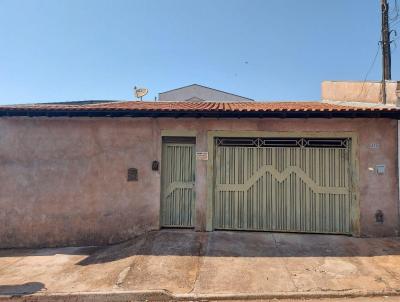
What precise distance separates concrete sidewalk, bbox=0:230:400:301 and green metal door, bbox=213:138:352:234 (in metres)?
0.41

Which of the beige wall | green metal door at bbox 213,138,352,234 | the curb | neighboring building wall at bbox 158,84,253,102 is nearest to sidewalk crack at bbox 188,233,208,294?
the curb

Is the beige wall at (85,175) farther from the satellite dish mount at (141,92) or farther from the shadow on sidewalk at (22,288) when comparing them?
the satellite dish mount at (141,92)

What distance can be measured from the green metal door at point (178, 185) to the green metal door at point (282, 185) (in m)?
0.67

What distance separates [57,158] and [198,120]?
12.6 ft

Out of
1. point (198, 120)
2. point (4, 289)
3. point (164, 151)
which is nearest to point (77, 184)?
point (164, 151)

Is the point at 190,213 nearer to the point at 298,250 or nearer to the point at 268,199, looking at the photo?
the point at 268,199

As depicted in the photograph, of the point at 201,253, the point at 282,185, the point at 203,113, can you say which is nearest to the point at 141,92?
the point at 203,113

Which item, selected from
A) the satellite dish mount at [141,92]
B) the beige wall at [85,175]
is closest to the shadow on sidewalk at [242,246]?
the beige wall at [85,175]

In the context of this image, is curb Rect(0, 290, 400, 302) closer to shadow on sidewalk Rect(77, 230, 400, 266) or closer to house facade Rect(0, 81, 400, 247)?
shadow on sidewalk Rect(77, 230, 400, 266)

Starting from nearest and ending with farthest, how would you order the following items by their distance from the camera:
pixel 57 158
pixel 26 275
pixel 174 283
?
pixel 174 283, pixel 26 275, pixel 57 158

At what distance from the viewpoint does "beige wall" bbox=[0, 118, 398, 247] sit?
25.2ft

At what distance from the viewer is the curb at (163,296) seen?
4891 millimetres

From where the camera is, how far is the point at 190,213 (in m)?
7.79

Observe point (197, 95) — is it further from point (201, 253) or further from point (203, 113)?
point (201, 253)
